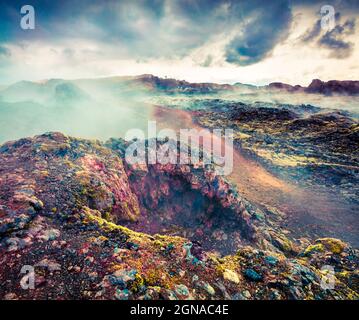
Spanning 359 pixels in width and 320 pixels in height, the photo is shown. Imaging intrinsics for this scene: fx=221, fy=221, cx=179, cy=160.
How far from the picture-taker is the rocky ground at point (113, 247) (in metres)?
4.62

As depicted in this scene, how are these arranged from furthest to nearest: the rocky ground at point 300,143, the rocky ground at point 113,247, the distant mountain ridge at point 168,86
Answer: the distant mountain ridge at point 168,86
the rocky ground at point 300,143
the rocky ground at point 113,247

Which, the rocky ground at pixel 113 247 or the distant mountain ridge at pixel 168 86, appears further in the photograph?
the distant mountain ridge at pixel 168 86

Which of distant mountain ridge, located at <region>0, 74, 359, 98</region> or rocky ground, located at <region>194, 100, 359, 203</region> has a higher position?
distant mountain ridge, located at <region>0, 74, 359, 98</region>

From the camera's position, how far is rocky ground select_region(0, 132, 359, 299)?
15.2 feet

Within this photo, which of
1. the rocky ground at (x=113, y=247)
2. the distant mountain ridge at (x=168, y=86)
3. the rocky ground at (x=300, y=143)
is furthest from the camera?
the distant mountain ridge at (x=168, y=86)

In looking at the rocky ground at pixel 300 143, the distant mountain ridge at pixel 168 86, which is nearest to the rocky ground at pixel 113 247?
the rocky ground at pixel 300 143

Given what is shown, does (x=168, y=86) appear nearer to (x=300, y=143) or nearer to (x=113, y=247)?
(x=300, y=143)

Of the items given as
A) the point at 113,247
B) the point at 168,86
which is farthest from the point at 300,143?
the point at 168,86

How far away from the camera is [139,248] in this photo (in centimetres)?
582

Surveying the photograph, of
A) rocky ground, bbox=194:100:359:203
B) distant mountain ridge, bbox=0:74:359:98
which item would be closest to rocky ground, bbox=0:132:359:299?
rocky ground, bbox=194:100:359:203

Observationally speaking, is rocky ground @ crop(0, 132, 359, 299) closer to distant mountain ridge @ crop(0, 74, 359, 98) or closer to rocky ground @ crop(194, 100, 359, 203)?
rocky ground @ crop(194, 100, 359, 203)

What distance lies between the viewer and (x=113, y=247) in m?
5.63

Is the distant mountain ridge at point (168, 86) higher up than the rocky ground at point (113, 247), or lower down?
higher up

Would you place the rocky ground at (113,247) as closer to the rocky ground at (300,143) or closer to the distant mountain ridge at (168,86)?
the rocky ground at (300,143)
